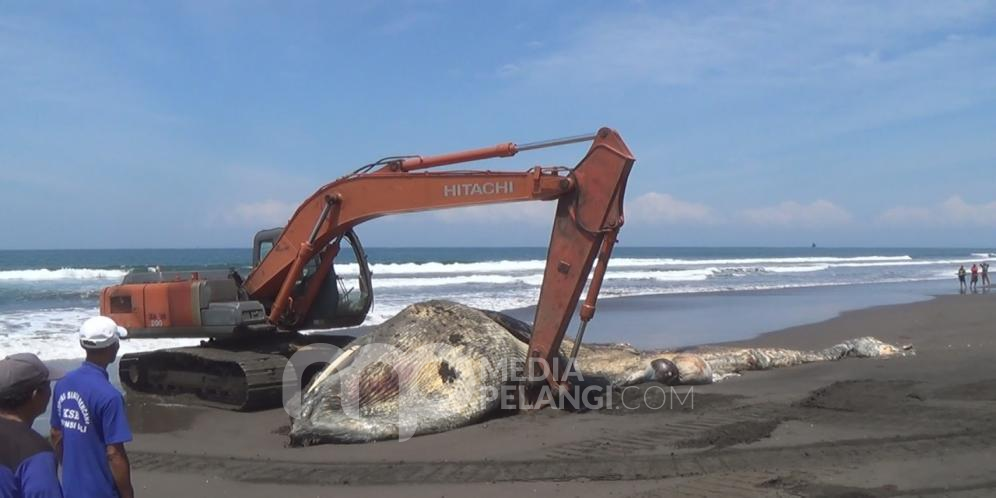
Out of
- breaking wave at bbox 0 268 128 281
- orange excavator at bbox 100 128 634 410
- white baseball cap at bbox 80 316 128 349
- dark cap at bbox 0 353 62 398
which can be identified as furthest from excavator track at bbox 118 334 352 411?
breaking wave at bbox 0 268 128 281

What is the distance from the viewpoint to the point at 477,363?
9.11 meters

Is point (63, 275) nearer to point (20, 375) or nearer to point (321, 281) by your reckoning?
point (321, 281)

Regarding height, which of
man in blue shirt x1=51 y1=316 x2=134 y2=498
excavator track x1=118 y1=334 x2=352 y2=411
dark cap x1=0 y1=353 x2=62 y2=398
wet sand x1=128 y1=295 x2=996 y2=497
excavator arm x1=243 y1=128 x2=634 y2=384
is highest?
excavator arm x1=243 y1=128 x2=634 y2=384

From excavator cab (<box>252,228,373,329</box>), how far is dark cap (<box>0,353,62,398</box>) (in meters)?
7.52

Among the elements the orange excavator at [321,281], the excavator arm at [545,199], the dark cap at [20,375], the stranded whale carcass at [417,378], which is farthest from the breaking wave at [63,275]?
the dark cap at [20,375]

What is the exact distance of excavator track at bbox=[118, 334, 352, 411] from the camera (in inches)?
419

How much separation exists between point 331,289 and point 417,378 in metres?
3.30

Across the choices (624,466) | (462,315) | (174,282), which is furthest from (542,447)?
(174,282)

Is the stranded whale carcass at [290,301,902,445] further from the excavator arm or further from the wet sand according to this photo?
the excavator arm

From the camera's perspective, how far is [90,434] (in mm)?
4082

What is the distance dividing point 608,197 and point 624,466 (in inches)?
119

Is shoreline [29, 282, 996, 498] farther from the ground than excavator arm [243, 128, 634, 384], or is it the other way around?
excavator arm [243, 128, 634, 384]

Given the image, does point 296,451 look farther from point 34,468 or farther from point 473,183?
point 34,468

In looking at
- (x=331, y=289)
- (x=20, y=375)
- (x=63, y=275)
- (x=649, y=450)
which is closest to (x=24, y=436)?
(x=20, y=375)
